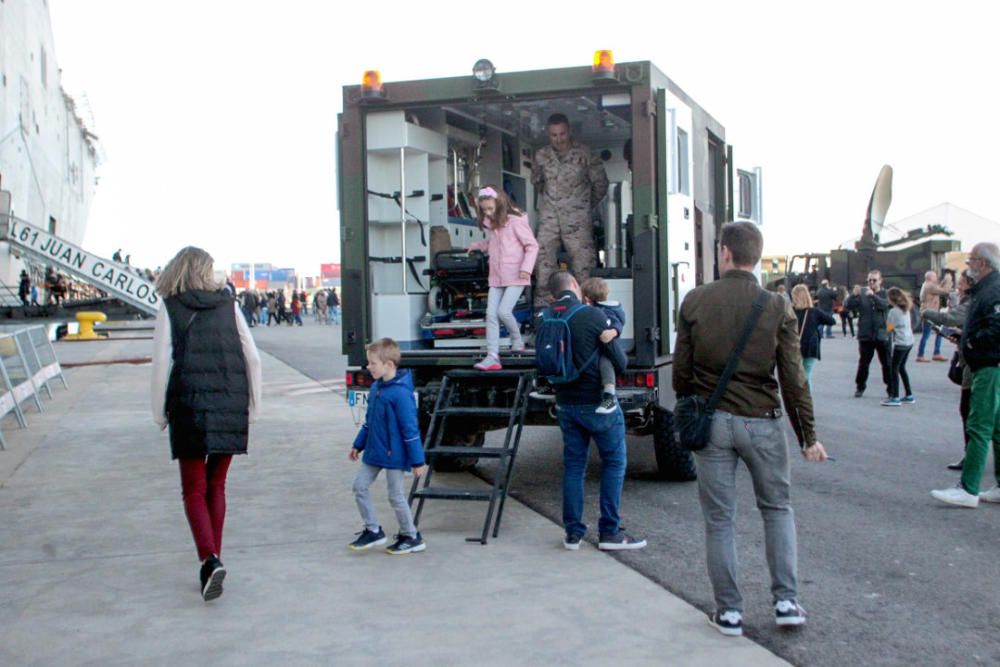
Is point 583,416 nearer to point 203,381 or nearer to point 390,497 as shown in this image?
point 390,497

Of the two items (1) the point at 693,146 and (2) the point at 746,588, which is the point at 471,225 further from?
(2) the point at 746,588

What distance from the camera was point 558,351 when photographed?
609cm

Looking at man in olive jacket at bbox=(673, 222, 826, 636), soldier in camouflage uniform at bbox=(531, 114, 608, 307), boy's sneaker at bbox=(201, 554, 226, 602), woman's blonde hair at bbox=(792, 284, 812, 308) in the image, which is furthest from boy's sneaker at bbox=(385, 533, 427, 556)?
woman's blonde hair at bbox=(792, 284, 812, 308)

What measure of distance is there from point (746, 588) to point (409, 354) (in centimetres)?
355

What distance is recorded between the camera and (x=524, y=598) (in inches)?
200

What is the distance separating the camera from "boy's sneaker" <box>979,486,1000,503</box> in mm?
7261

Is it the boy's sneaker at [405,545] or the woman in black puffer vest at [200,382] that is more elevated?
the woman in black puffer vest at [200,382]

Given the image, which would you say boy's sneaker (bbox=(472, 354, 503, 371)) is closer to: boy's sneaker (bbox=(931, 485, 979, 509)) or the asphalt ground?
the asphalt ground

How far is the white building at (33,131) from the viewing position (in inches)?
1442

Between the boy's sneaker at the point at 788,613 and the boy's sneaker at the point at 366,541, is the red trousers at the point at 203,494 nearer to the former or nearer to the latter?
the boy's sneaker at the point at 366,541

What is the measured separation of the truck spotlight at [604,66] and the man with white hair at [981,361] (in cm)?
272

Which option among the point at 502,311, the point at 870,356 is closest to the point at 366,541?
the point at 502,311

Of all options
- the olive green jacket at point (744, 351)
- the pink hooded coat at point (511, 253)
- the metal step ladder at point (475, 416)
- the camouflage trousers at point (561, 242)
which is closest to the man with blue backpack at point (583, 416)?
the metal step ladder at point (475, 416)

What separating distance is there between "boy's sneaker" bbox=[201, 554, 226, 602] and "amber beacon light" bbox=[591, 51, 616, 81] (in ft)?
13.5
